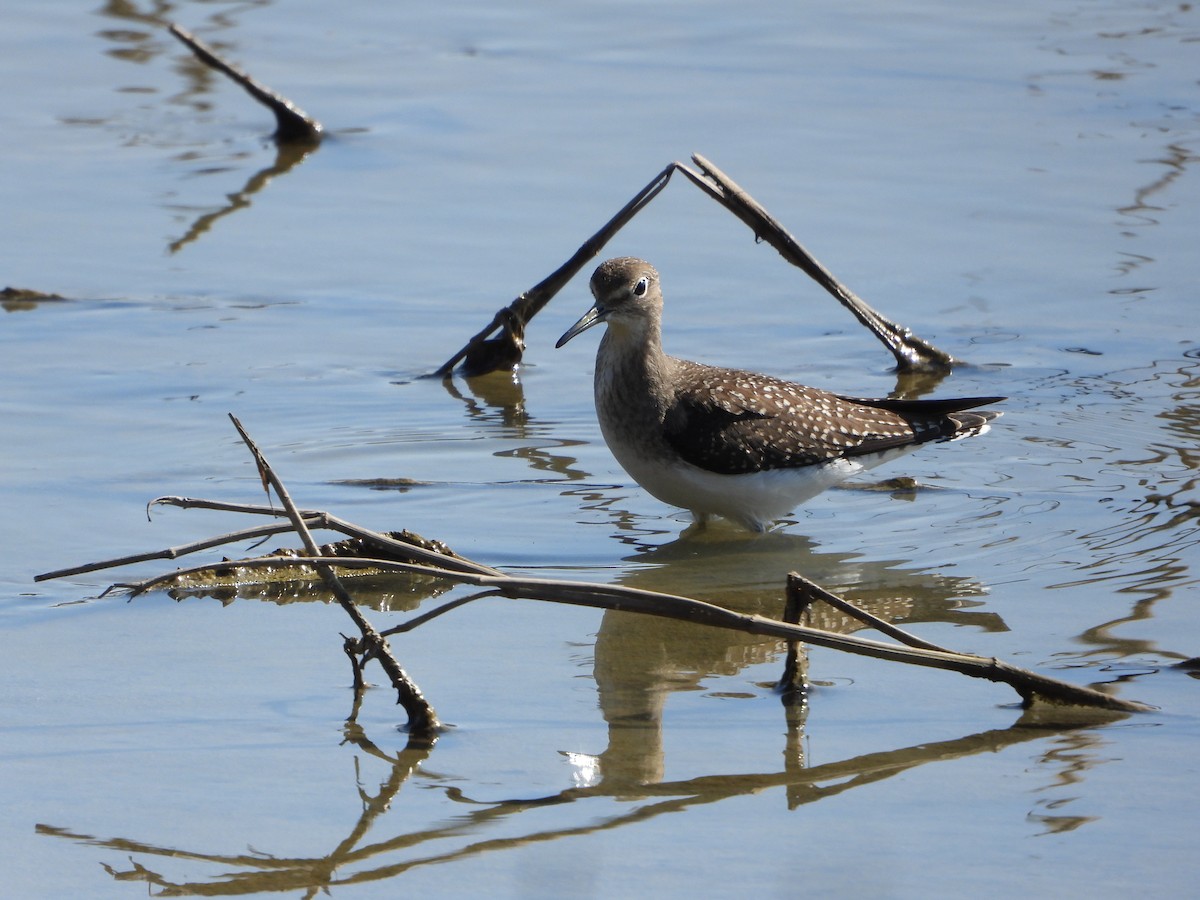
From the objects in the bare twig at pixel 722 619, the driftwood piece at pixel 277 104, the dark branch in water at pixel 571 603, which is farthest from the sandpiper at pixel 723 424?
the driftwood piece at pixel 277 104

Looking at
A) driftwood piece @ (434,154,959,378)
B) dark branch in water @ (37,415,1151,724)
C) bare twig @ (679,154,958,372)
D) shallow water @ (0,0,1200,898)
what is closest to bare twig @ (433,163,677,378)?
driftwood piece @ (434,154,959,378)

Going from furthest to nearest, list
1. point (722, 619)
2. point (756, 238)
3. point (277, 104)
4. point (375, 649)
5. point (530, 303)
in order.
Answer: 1. point (277, 104)
2. point (530, 303)
3. point (756, 238)
4. point (375, 649)
5. point (722, 619)

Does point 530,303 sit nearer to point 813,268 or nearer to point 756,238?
point 756,238

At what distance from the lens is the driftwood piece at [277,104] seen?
38.7 feet

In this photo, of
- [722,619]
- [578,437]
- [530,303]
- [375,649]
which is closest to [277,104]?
[530,303]

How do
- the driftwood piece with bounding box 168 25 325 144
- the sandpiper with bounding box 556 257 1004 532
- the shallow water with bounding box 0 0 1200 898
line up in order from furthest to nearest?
1. the driftwood piece with bounding box 168 25 325 144
2. the sandpiper with bounding box 556 257 1004 532
3. the shallow water with bounding box 0 0 1200 898

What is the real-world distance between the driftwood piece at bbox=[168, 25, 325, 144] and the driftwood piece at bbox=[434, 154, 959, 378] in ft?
12.6

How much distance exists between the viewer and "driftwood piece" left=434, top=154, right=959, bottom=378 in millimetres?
8203

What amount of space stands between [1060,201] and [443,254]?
3.83 meters

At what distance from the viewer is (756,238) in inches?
330

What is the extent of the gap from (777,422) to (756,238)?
1.32m

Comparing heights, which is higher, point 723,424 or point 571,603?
point 571,603

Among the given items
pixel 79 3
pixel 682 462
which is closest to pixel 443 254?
pixel 682 462

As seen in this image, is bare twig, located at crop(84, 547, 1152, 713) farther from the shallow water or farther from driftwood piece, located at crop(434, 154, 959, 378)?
driftwood piece, located at crop(434, 154, 959, 378)
